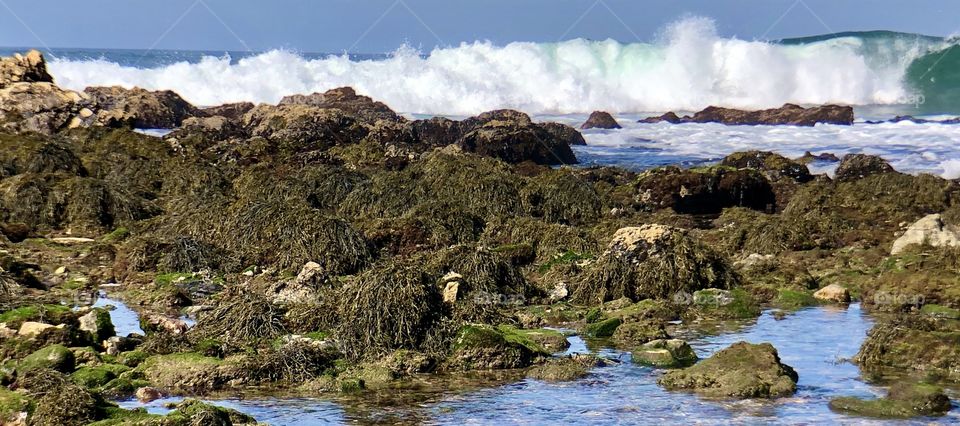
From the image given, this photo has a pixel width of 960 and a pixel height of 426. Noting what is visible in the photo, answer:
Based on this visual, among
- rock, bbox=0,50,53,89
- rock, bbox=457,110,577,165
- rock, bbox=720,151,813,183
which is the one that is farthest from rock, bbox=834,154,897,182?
rock, bbox=0,50,53,89

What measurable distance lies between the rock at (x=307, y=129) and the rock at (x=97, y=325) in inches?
717

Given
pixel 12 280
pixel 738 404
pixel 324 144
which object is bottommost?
pixel 738 404

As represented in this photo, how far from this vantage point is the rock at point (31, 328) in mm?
10867

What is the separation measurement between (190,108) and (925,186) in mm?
31281

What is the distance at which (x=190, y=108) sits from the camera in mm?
45719

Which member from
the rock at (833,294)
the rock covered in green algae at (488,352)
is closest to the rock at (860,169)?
the rock at (833,294)

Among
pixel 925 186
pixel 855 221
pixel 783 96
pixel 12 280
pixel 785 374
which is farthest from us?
pixel 783 96

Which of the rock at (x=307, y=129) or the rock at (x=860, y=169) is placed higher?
the rock at (x=307, y=129)

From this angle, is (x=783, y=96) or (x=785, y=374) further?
(x=783, y=96)

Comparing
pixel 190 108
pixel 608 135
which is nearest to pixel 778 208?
pixel 608 135

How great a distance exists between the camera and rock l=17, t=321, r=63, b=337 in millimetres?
10867

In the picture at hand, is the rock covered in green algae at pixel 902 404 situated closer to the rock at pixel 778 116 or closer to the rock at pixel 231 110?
the rock at pixel 231 110

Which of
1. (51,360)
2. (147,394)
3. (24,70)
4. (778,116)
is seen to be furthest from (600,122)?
(147,394)

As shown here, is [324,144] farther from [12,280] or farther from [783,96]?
[783,96]
